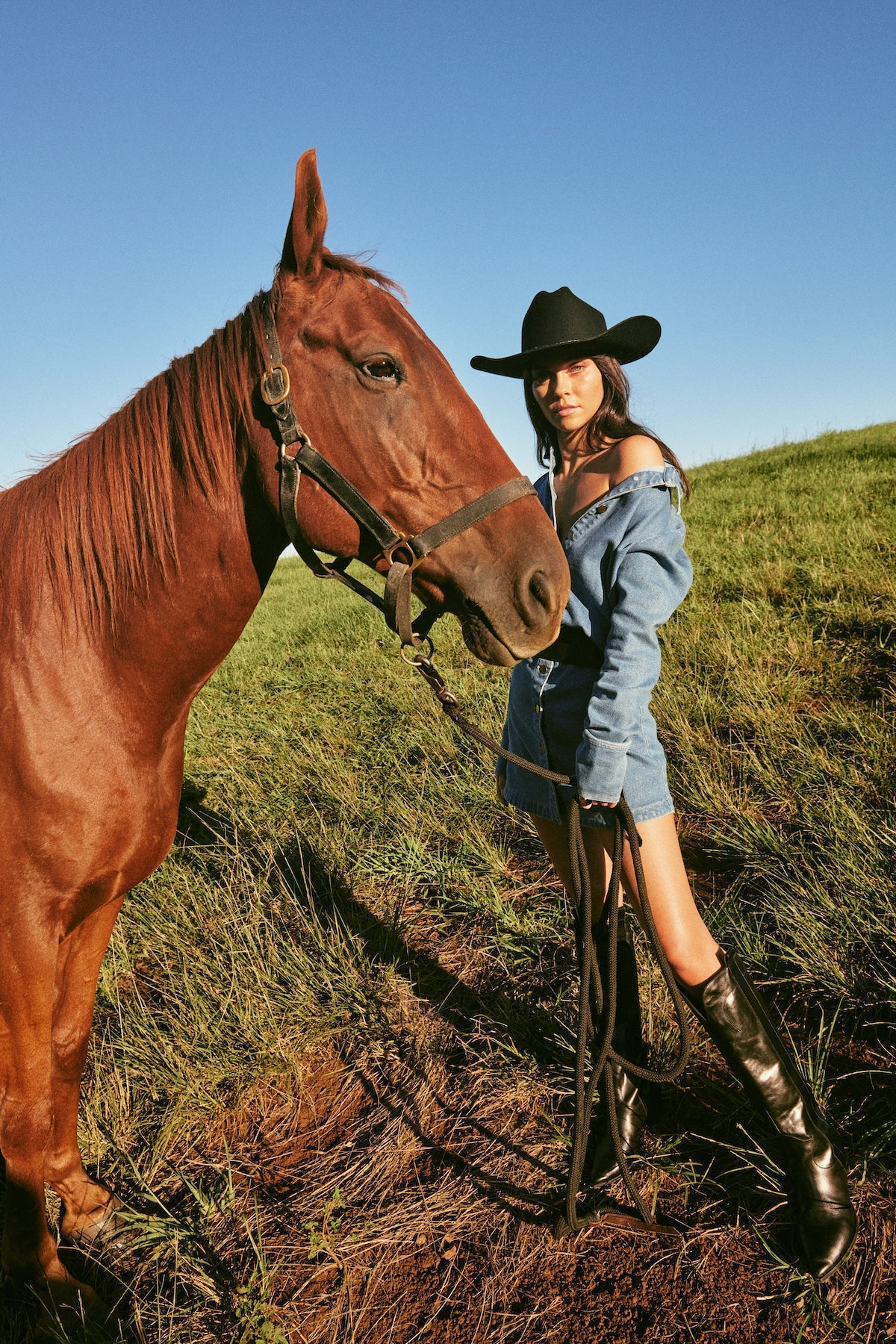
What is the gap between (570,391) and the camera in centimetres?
188

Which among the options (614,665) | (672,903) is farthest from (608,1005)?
(614,665)

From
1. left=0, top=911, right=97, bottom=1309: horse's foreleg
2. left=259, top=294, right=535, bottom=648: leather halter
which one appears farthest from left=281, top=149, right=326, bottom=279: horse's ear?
left=0, top=911, right=97, bottom=1309: horse's foreleg

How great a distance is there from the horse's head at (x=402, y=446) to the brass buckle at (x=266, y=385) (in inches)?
1.8

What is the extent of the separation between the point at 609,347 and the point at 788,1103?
200 centimetres

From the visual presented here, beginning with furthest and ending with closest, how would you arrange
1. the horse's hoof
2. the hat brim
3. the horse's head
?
the horse's hoof < the hat brim < the horse's head

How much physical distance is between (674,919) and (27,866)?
159 centimetres

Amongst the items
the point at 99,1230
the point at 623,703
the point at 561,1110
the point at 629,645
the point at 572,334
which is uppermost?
the point at 572,334

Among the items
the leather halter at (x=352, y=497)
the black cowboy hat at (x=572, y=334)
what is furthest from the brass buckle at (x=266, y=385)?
the black cowboy hat at (x=572, y=334)

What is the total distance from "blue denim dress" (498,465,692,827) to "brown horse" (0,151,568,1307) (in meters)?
0.16

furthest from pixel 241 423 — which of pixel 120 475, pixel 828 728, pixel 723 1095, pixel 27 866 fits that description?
pixel 828 728

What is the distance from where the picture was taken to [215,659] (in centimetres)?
185

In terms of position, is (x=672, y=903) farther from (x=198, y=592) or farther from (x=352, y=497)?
(x=198, y=592)

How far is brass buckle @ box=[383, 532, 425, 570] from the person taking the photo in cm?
167

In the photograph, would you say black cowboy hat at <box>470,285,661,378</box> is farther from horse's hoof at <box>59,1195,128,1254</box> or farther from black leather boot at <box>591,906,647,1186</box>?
horse's hoof at <box>59,1195,128,1254</box>
